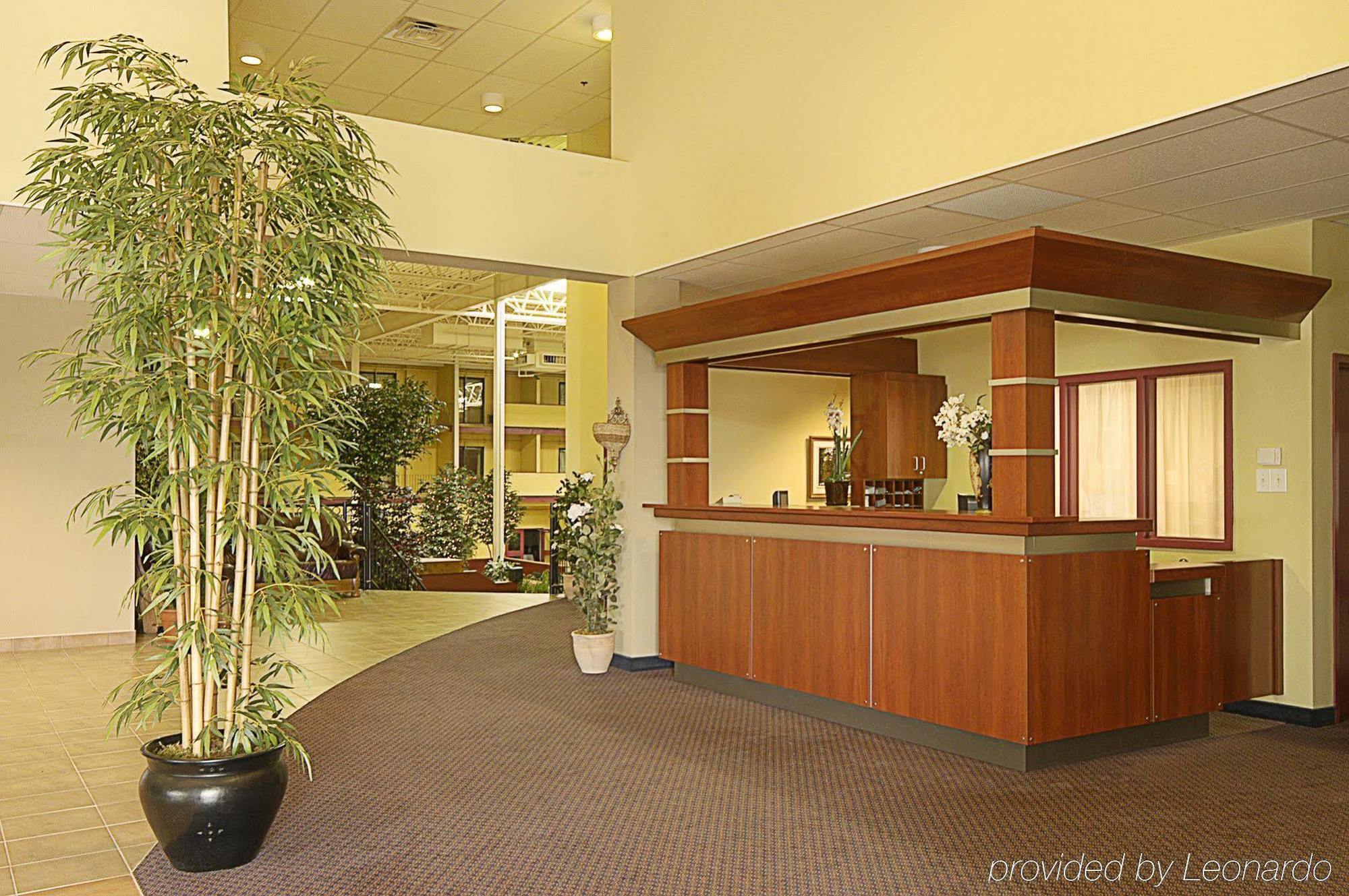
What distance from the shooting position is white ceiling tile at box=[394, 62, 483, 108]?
10.2m

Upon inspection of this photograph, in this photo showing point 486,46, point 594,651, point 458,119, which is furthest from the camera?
point 458,119

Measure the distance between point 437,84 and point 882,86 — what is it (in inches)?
222

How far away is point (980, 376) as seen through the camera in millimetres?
9188

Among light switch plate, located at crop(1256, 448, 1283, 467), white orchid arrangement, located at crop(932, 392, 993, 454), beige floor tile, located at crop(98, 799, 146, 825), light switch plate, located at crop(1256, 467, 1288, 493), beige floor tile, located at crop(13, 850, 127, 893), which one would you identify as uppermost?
white orchid arrangement, located at crop(932, 392, 993, 454)

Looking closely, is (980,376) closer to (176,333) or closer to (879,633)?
(879,633)

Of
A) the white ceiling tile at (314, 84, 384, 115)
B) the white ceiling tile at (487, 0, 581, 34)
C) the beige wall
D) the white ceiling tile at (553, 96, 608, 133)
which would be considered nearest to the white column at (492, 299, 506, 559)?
the white ceiling tile at (553, 96, 608, 133)

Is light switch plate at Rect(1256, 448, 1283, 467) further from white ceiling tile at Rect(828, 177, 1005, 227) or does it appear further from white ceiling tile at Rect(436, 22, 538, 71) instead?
white ceiling tile at Rect(436, 22, 538, 71)

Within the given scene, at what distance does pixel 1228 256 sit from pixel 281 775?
6078 mm

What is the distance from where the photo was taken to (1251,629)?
6.58 m

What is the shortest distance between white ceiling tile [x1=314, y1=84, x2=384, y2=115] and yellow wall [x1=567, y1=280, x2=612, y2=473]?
2.79 m

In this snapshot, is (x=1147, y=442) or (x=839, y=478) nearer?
(x=1147, y=442)

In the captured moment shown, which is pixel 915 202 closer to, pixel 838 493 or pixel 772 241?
pixel 772 241

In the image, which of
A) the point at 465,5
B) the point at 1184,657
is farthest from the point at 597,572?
the point at 465,5

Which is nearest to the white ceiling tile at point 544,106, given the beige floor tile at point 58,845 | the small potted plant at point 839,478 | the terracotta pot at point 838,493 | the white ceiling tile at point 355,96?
the white ceiling tile at point 355,96
